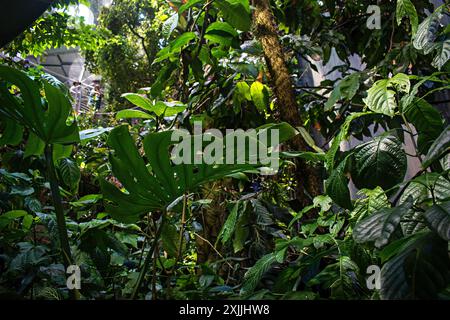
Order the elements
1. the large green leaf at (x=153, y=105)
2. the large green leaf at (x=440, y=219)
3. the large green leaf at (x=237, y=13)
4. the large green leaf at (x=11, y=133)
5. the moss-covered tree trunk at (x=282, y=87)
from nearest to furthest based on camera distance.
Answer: the large green leaf at (x=440, y=219)
the large green leaf at (x=11, y=133)
the large green leaf at (x=153, y=105)
the large green leaf at (x=237, y=13)
the moss-covered tree trunk at (x=282, y=87)

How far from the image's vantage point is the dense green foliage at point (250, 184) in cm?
64

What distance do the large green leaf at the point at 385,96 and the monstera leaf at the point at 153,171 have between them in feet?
0.62

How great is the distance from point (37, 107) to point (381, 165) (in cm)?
62

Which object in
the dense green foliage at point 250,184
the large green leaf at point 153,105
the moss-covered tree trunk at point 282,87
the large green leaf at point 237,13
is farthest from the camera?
the moss-covered tree trunk at point 282,87

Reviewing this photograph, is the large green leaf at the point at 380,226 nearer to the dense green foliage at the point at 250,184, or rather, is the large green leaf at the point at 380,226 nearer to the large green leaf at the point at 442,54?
the dense green foliage at the point at 250,184

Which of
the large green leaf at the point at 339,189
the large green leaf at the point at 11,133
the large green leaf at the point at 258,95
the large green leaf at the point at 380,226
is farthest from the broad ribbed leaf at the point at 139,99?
the large green leaf at the point at 380,226

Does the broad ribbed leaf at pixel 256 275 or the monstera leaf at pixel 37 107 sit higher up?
the monstera leaf at pixel 37 107

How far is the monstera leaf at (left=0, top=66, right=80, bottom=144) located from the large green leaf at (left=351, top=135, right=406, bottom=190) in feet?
1.73

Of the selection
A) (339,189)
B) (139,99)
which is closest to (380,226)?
(339,189)

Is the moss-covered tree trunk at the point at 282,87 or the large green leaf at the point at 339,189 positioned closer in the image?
the large green leaf at the point at 339,189

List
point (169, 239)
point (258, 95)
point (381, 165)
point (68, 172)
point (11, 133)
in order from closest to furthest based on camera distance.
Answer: point (381, 165) → point (11, 133) → point (169, 239) → point (68, 172) → point (258, 95)

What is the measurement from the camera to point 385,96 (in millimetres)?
762

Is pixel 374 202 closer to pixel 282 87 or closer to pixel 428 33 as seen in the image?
pixel 428 33

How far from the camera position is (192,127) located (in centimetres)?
140
